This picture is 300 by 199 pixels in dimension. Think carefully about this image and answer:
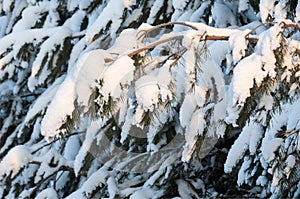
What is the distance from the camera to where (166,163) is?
2.67 metres

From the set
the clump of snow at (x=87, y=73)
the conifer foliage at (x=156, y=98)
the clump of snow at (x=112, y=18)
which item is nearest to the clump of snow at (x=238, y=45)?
the conifer foliage at (x=156, y=98)

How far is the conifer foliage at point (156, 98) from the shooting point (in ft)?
4.45

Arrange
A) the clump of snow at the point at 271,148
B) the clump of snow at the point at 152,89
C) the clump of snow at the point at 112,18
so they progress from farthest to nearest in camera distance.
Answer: the clump of snow at the point at 112,18 → the clump of snow at the point at 271,148 → the clump of snow at the point at 152,89

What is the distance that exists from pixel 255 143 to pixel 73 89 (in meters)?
1.10

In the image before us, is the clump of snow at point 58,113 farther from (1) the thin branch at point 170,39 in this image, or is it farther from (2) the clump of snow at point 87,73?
(1) the thin branch at point 170,39

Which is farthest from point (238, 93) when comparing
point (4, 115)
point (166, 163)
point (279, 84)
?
point (4, 115)

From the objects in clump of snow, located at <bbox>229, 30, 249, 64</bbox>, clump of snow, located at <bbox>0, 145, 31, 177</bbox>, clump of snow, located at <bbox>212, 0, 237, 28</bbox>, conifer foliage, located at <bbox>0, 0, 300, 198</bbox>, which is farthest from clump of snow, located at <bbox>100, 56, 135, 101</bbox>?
clump of snow, located at <bbox>0, 145, 31, 177</bbox>

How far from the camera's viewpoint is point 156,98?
1310mm

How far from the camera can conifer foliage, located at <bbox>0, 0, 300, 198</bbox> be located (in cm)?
136

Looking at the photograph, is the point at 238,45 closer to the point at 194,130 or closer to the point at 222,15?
the point at 194,130

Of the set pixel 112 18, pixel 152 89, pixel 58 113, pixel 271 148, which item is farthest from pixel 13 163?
pixel 152 89

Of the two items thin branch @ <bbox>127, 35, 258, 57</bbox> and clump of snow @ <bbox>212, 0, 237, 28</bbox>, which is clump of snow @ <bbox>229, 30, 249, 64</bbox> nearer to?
thin branch @ <bbox>127, 35, 258, 57</bbox>

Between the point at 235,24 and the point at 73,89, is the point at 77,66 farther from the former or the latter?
the point at 235,24

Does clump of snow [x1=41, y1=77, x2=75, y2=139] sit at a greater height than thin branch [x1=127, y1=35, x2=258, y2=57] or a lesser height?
lesser
